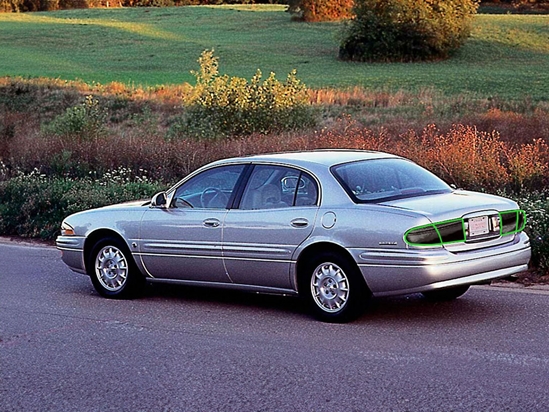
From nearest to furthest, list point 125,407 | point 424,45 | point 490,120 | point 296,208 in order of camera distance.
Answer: point 125,407
point 296,208
point 490,120
point 424,45

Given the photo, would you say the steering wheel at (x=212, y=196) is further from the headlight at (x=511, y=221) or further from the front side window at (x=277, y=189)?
the headlight at (x=511, y=221)

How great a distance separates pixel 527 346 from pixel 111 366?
315 centimetres

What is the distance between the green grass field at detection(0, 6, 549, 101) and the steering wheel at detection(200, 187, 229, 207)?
107ft

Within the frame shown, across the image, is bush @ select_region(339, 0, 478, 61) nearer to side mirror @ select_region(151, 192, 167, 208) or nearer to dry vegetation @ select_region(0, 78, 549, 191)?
dry vegetation @ select_region(0, 78, 549, 191)

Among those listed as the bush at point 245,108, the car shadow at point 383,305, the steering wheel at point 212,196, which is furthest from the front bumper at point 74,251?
the bush at point 245,108

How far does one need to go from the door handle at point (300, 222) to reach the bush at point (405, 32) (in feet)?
188

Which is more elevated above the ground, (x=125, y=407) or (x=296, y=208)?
(x=296, y=208)

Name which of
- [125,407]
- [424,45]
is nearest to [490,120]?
[125,407]

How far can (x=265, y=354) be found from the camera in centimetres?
797

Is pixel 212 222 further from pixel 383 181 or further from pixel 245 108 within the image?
pixel 245 108

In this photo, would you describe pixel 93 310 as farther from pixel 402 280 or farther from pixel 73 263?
pixel 402 280

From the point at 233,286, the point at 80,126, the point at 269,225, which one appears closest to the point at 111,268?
Answer: the point at 233,286

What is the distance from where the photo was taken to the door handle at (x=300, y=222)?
912 centimetres

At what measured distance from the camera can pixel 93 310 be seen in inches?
393
